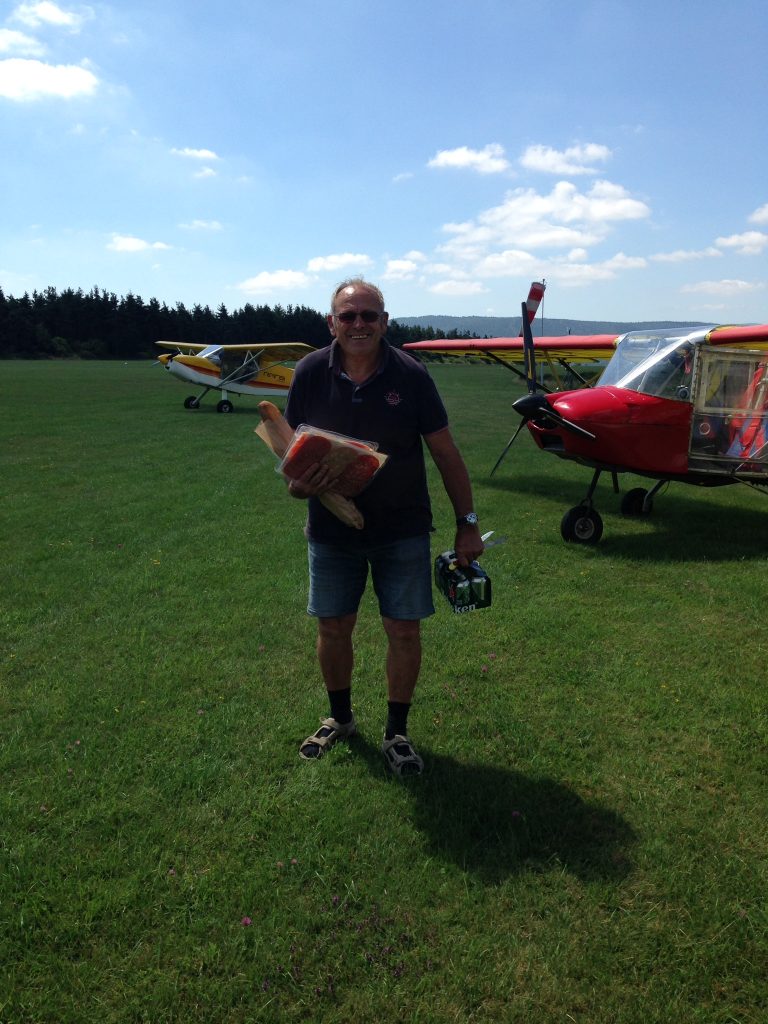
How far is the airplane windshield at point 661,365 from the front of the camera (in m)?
6.79

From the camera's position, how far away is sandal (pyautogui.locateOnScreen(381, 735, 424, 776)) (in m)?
2.94

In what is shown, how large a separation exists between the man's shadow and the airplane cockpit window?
5075 millimetres

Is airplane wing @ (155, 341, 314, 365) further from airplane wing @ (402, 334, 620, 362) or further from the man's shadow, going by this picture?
the man's shadow

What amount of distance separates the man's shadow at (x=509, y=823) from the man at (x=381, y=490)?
0.59 ft

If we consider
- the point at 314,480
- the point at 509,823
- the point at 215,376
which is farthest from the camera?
the point at 215,376

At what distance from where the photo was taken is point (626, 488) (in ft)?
32.4

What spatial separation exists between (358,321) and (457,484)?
779 mm

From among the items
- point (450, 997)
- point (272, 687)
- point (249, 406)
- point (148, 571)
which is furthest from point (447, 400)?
point (450, 997)

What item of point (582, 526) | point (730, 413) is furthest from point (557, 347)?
point (582, 526)

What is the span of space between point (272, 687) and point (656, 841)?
6.80ft

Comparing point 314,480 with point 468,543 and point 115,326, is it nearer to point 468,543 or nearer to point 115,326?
point 468,543

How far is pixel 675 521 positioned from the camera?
25.8 feet

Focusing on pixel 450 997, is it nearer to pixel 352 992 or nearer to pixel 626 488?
pixel 352 992

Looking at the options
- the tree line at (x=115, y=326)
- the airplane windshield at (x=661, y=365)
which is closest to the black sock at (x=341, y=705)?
the airplane windshield at (x=661, y=365)
